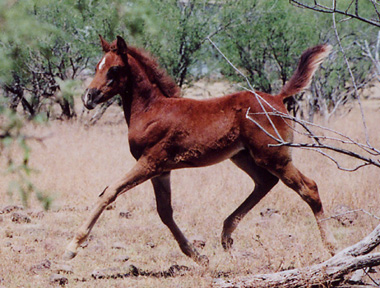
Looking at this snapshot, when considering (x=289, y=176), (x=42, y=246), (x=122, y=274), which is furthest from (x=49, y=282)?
(x=289, y=176)

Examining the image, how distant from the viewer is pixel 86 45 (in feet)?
47.9

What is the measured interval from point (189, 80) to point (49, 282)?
12232mm

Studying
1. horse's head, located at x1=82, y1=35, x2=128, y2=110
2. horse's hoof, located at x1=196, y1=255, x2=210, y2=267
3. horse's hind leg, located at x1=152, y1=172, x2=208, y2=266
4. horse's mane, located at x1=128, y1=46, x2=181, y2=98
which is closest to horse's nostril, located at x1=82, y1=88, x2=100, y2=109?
horse's head, located at x1=82, y1=35, x2=128, y2=110

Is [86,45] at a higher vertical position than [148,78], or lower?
higher

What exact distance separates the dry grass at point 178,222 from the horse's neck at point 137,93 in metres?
1.38

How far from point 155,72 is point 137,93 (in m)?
0.34

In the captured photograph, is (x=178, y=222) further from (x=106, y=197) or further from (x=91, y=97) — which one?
(x=91, y=97)

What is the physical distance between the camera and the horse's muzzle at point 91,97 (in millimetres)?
5730

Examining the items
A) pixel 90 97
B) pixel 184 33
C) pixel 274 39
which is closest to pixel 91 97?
pixel 90 97

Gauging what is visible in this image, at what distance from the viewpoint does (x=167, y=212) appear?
6.05 metres

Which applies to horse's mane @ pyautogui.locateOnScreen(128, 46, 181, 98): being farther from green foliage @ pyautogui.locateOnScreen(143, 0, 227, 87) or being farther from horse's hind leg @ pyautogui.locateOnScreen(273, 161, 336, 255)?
green foliage @ pyautogui.locateOnScreen(143, 0, 227, 87)

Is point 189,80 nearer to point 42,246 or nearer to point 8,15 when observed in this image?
point 42,246

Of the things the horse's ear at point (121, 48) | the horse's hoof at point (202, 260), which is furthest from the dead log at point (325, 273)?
the horse's ear at point (121, 48)

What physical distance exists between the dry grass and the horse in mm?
427
